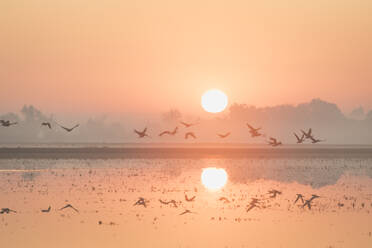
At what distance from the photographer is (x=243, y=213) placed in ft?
94.7

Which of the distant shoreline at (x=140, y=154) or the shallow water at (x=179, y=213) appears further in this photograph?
the distant shoreline at (x=140, y=154)

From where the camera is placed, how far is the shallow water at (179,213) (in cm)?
2300

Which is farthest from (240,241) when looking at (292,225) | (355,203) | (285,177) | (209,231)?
(285,177)

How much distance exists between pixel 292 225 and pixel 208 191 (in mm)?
12327

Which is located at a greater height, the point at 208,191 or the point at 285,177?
the point at 285,177

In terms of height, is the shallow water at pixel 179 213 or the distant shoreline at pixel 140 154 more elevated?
the distant shoreline at pixel 140 154

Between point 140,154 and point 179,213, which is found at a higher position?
point 140,154

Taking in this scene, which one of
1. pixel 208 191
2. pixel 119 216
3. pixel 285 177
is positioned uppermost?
pixel 285 177

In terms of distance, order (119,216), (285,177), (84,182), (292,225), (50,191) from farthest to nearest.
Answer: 1. (285,177)
2. (84,182)
3. (50,191)
4. (119,216)
5. (292,225)

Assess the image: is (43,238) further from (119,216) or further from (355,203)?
(355,203)

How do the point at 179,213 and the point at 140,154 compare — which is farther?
the point at 140,154

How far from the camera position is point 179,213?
28.9 meters

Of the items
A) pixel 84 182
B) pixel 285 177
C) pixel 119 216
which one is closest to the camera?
pixel 119 216

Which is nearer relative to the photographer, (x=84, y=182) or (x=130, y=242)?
(x=130, y=242)
